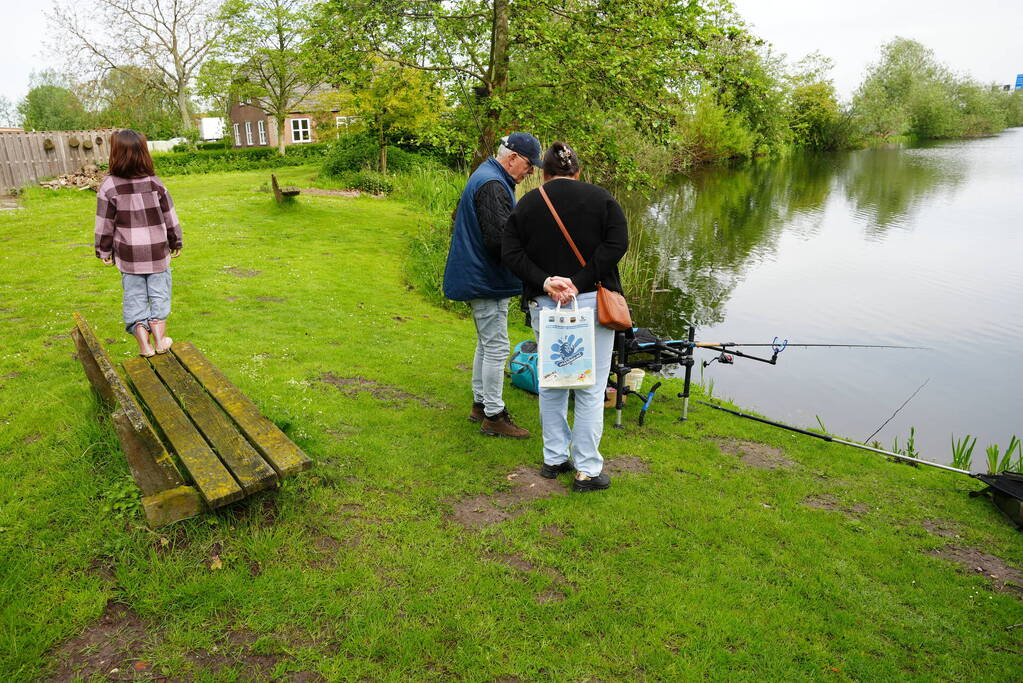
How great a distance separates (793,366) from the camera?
968cm

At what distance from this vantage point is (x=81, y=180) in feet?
65.5

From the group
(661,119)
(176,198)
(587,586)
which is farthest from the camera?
(176,198)

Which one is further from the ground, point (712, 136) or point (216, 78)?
point (216, 78)

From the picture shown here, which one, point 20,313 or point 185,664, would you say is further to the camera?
point 20,313

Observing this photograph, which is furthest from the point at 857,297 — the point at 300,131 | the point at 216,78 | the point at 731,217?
the point at 300,131

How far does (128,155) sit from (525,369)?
11.7 feet

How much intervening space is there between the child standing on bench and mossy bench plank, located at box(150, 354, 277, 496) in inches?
28.3

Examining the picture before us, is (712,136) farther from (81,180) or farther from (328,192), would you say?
(81,180)

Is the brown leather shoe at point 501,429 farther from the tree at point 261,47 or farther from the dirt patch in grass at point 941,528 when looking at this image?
the tree at point 261,47

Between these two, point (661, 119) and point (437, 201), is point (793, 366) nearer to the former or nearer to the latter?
point (661, 119)

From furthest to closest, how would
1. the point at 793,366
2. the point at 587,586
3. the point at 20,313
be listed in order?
1. the point at 793,366
2. the point at 20,313
3. the point at 587,586

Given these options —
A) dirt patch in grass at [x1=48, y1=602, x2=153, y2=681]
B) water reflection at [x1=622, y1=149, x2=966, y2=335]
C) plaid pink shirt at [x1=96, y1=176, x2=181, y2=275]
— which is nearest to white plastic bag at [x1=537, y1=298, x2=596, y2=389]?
dirt patch in grass at [x1=48, y1=602, x2=153, y2=681]

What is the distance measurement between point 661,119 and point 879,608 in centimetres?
964

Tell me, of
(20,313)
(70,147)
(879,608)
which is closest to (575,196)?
(879,608)
